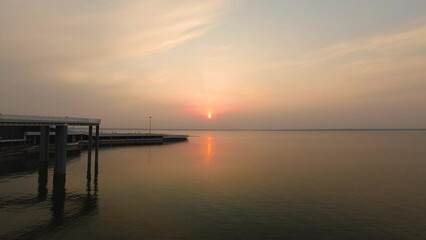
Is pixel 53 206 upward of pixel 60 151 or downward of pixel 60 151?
downward

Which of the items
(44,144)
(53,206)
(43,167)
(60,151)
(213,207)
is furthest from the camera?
(44,144)

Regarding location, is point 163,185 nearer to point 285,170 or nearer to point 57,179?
point 57,179

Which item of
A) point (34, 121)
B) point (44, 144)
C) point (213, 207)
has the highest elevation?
point (34, 121)

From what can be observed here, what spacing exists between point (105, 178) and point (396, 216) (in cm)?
4552

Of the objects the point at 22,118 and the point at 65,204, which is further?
the point at 22,118

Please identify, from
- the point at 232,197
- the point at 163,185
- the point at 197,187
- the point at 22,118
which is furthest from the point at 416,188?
the point at 22,118

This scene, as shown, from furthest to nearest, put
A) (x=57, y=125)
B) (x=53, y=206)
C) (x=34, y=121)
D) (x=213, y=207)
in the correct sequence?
(x=57, y=125), (x=34, y=121), (x=213, y=207), (x=53, y=206)

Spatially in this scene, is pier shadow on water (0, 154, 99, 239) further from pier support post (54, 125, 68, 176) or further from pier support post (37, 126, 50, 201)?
pier support post (54, 125, 68, 176)

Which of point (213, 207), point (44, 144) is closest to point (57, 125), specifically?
point (44, 144)

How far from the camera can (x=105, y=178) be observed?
2234 inches

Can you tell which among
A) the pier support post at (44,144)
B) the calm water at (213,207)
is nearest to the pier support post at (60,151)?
the calm water at (213,207)

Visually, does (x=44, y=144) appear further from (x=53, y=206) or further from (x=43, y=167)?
(x=53, y=206)

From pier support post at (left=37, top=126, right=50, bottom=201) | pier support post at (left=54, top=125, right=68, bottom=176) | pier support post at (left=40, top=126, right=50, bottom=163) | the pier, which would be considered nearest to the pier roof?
the pier

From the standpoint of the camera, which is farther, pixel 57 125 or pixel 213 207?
pixel 57 125
